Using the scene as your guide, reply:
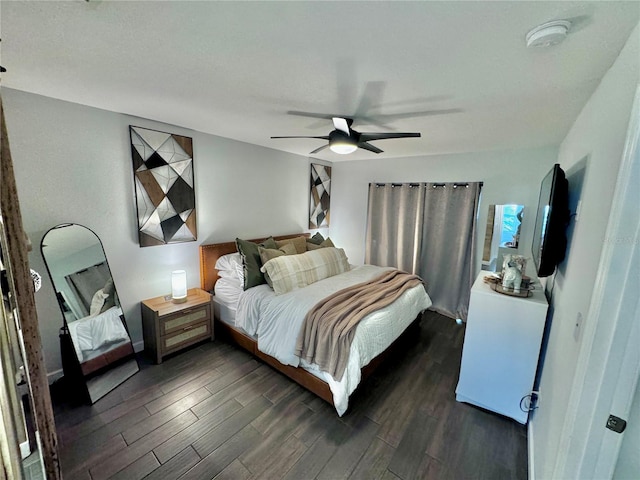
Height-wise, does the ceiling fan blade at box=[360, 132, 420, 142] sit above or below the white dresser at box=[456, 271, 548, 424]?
above

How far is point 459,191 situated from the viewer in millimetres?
3533

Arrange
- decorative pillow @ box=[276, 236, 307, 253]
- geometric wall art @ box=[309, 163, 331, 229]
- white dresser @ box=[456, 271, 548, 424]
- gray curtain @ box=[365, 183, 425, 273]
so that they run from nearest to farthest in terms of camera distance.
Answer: white dresser @ box=[456, 271, 548, 424] < decorative pillow @ box=[276, 236, 307, 253] < gray curtain @ box=[365, 183, 425, 273] < geometric wall art @ box=[309, 163, 331, 229]

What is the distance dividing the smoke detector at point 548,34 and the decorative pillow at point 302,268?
233 cm

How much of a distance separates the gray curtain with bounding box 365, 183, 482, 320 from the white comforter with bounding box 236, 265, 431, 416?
1.12 m

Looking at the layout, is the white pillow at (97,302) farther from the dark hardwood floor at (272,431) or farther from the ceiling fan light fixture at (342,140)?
the ceiling fan light fixture at (342,140)

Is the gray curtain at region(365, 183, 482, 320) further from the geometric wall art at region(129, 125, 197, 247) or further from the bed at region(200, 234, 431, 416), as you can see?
the geometric wall art at region(129, 125, 197, 247)

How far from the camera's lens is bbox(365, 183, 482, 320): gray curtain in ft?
11.5

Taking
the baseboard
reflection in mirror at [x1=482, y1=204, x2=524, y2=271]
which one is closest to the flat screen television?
the baseboard

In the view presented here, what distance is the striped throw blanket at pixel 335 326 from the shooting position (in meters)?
1.90

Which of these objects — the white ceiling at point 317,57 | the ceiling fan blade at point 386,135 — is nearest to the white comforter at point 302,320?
the ceiling fan blade at point 386,135

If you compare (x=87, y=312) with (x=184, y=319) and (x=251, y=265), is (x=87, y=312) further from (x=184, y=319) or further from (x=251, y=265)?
(x=251, y=265)

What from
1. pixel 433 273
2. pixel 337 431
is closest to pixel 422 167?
pixel 433 273

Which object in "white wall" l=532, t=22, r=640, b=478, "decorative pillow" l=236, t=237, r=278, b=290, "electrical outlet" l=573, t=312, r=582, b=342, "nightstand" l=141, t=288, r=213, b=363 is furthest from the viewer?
"decorative pillow" l=236, t=237, r=278, b=290

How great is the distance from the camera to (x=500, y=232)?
10.9ft
